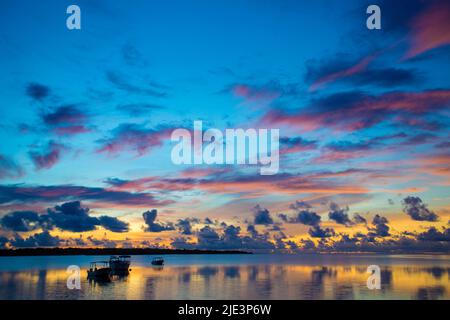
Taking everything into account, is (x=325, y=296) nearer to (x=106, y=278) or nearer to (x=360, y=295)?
(x=360, y=295)

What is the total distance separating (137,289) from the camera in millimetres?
83562
